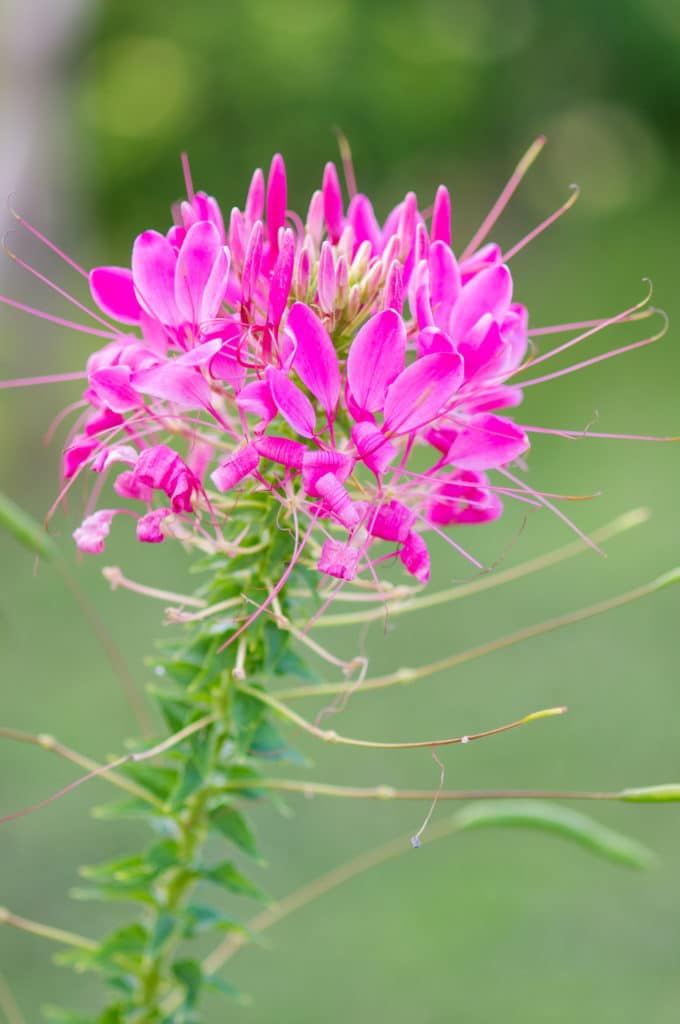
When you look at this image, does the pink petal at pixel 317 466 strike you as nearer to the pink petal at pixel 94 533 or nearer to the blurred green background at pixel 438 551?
the pink petal at pixel 94 533

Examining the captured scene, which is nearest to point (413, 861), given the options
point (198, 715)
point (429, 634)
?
point (429, 634)

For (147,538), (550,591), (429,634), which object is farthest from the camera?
(550,591)

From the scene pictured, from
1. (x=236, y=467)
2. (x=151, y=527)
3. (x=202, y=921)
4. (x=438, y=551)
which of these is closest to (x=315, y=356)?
(x=236, y=467)

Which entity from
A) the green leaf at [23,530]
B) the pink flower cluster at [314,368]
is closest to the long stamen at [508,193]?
the pink flower cluster at [314,368]

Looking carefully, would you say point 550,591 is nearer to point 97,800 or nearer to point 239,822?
point 97,800

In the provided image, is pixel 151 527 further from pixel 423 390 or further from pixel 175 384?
pixel 423 390

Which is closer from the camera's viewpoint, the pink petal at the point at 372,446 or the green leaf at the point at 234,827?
the pink petal at the point at 372,446
